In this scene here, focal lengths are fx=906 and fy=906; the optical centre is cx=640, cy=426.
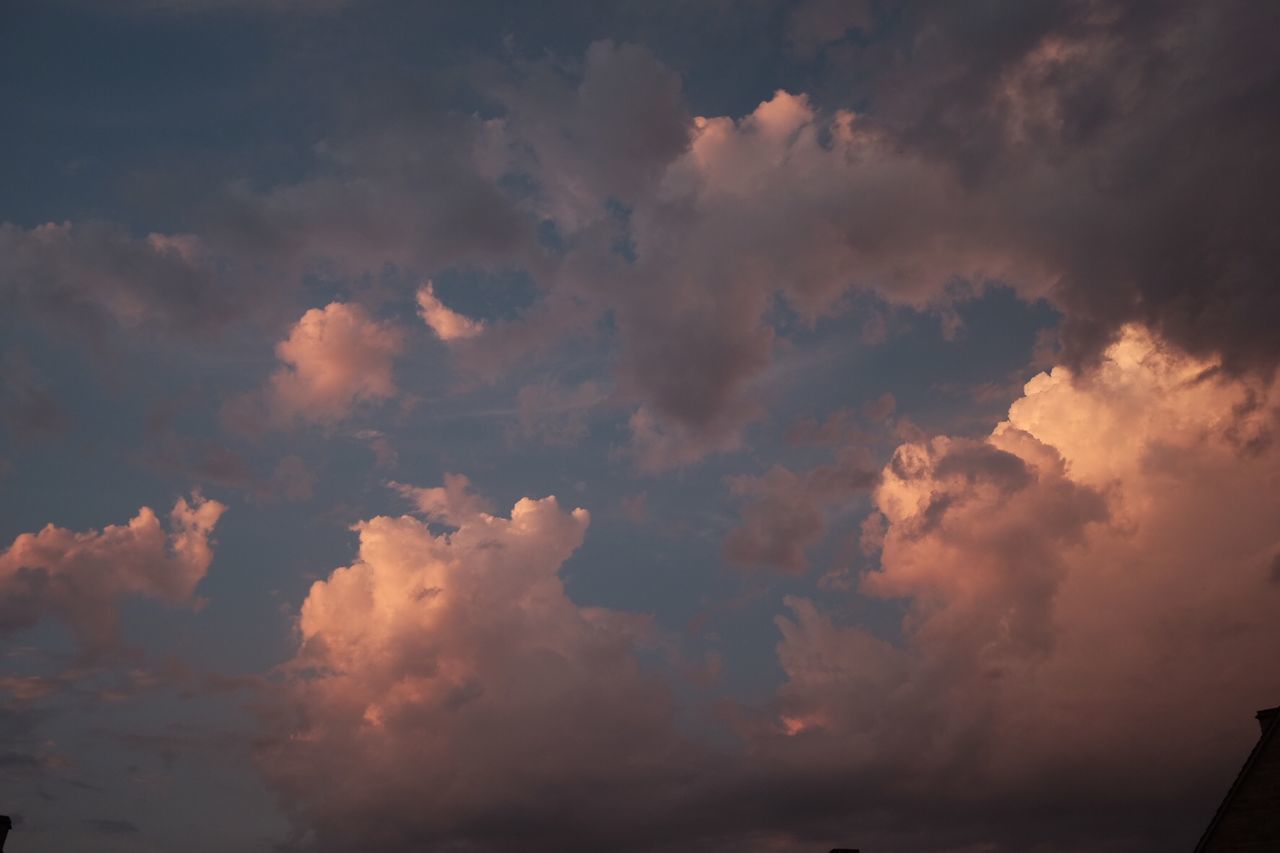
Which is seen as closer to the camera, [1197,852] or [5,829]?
[1197,852]

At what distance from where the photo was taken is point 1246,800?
46844 mm

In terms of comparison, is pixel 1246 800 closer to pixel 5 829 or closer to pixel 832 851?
pixel 832 851

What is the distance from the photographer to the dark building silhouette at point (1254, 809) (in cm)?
4534

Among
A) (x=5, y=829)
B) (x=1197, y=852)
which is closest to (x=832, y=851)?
(x=1197, y=852)

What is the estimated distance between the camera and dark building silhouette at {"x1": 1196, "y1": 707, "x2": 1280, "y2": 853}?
45344mm

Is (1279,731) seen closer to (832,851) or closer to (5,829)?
(832,851)

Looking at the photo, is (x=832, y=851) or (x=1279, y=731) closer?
(x=1279, y=731)

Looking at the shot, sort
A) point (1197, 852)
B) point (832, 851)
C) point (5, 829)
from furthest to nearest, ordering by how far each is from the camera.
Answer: point (5, 829)
point (832, 851)
point (1197, 852)

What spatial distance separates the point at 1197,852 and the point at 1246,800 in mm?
3740

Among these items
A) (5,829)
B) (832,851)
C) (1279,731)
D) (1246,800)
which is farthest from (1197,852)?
(5,829)

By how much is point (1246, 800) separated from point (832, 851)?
31518 millimetres

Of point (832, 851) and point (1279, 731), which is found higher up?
point (1279, 731)

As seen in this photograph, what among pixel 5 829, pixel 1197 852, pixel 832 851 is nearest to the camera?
pixel 1197 852

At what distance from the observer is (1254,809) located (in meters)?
46.3
